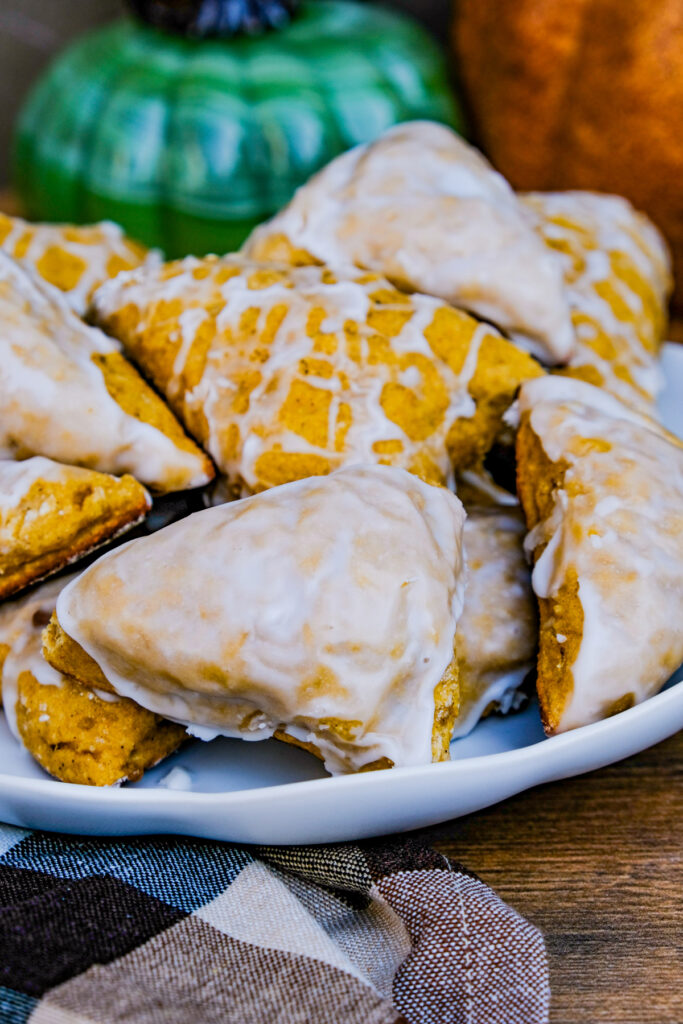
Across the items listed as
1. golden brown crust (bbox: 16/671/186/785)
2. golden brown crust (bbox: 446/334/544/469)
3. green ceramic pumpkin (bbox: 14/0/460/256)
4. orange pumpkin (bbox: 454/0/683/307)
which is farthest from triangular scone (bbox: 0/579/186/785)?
orange pumpkin (bbox: 454/0/683/307)

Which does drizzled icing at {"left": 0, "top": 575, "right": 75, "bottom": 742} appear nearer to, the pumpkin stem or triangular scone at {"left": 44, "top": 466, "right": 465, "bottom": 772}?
triangular scone at {"left": 44, "top": 466, "right": 465, "bottom": 772}

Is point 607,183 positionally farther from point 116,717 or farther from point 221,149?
point 116,717

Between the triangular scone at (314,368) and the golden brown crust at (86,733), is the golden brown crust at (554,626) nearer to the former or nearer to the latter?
the triangular scone at (314,368)

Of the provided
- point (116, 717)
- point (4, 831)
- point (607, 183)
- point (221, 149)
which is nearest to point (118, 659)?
point (116, 717)

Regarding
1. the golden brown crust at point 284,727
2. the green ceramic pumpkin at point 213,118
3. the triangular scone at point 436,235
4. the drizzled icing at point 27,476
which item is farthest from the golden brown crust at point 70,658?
the green ceramic pumpkin at point 213,118

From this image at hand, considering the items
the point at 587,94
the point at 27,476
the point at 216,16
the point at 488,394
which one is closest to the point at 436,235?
the point at 488,394

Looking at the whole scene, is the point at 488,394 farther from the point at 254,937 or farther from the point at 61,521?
the point at 254,937
